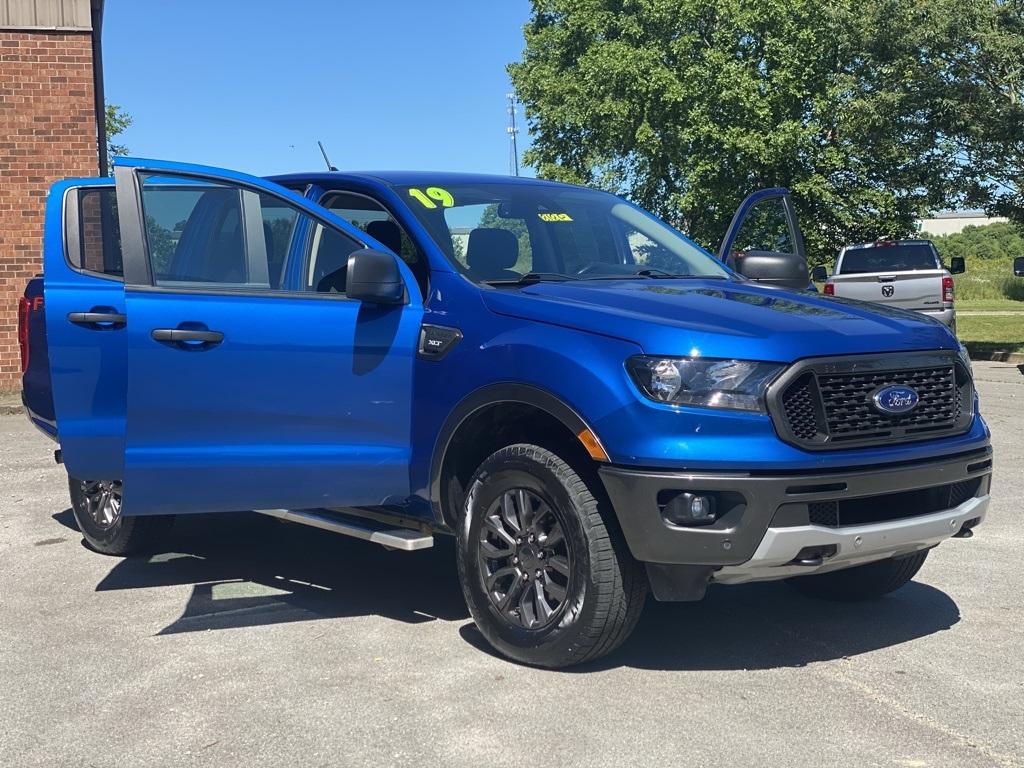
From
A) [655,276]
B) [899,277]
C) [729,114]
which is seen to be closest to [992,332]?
[729,114]

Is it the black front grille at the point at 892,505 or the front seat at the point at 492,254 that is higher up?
the front seat at the point at 492,254

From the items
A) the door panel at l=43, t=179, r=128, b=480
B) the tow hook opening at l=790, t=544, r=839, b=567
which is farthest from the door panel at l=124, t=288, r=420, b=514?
the tow hook opening at l=790, t=544, r=839, b=567

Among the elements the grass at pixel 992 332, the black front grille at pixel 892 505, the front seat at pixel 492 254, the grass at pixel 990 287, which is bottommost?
the grass at pixel 990 287

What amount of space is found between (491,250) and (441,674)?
1.80 metres

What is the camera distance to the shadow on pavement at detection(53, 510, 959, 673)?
4.70 metres

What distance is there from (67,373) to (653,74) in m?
29.2

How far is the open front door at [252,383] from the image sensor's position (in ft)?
15.1

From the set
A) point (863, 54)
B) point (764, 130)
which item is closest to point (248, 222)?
point (863, 54)

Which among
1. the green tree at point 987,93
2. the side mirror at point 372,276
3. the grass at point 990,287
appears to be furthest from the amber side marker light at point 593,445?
the grass at point 990,287

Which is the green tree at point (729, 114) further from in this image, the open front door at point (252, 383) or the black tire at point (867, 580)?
the open front door at point (252, 383)

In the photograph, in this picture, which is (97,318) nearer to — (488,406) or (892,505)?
(488,406)

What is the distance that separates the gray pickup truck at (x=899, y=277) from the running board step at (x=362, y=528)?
14188 millimetres

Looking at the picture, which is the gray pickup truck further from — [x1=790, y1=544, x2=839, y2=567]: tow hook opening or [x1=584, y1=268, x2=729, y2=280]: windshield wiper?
[x1=790, y1=544, x2=839, y2=567]: tow hook opening

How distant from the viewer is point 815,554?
406 cm
